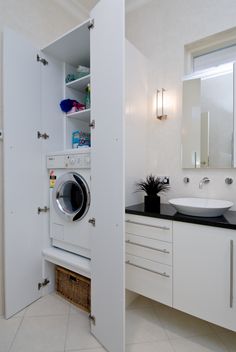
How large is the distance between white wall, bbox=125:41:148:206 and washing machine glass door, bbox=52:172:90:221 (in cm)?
37

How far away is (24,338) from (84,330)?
1.40 feet

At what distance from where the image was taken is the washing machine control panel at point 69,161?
1.62 metres

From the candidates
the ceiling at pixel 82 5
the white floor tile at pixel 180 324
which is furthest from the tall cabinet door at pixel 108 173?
the ceiling at pixel 82 5

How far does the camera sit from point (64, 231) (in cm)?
180

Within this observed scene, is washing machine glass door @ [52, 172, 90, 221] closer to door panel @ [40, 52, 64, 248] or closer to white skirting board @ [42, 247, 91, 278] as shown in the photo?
door panel @ [40, 52, 64, 248]

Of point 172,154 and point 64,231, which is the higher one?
point 172,154

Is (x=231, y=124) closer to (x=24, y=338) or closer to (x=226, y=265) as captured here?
(x=226, y=265)

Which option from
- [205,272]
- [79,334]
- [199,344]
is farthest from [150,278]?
[79,334]

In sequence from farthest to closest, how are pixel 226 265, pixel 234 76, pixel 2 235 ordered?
pixel 2 235 < pixel 234 76 < pixel 226 265

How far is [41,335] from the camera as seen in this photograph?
1418 mm

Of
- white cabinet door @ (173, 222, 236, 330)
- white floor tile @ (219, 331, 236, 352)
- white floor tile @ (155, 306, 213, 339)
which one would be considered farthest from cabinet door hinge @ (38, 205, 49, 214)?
white floor tile @ (219, 331, 236, 352)

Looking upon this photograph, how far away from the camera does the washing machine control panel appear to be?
1621 mm

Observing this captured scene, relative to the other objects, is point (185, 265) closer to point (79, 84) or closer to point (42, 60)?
point (79, 84)

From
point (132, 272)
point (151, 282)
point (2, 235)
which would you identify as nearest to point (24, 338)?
point (2, 235)
